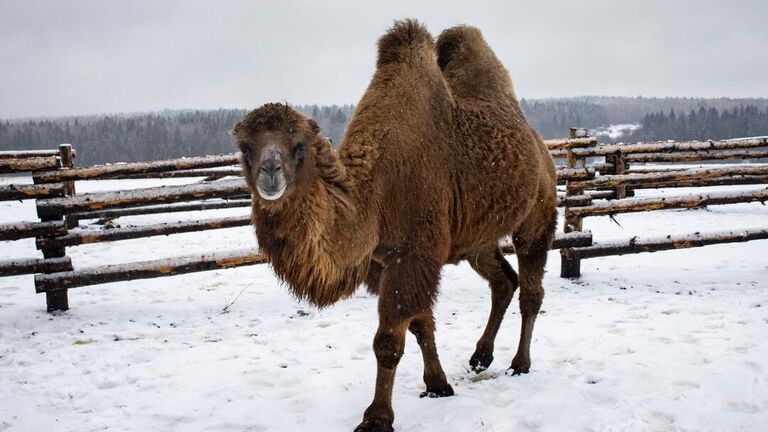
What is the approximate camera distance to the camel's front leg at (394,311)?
3.54 metres

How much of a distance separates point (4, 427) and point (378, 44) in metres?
3.69

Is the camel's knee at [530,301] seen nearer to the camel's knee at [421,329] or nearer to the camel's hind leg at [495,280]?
the camel's hind leg at [495,280]

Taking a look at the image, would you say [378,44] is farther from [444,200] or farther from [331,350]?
[331,350]

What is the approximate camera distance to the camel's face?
115 inches

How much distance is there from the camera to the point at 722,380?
3932 millimetres

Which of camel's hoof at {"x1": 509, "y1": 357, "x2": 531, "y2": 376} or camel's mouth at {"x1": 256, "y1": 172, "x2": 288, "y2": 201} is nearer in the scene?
camel's mouth at {"x1": 256, "y1": 172, "x2": 288, "y2": 201}

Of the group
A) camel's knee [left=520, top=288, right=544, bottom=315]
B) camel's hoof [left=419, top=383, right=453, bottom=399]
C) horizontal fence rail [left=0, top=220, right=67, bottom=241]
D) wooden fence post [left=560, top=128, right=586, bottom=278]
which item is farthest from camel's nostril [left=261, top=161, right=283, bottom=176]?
wooden fence post [left=560, top=128, right=586, bottom=278]

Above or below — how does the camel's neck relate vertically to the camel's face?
below

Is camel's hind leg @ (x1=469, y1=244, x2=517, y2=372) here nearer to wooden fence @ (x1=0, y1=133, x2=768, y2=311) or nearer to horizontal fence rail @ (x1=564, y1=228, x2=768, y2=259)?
wooden fence @ (x1=0, y1=133, x2=768, y2=311)

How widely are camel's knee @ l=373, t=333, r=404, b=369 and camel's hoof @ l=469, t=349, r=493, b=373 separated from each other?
120 centimetres

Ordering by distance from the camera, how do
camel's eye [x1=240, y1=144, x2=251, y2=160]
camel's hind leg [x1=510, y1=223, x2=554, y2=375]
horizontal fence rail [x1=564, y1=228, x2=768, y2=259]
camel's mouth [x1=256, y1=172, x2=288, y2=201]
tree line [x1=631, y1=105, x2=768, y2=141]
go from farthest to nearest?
tree line [x1=631, y1=105, x2=768, y2=141], horizontal fence rail [x1=564, y1=228, x2=768, y2=259], camel's hind leg [x1=510, y1=223, x2=554, y2=375], camel's eye [x1=240, y1=144, x2=251, y2=160], camel's mouth [x1=256, y1=172, x2=288, y2=201]

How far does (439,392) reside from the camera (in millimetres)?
4082

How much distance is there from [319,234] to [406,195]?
743mm

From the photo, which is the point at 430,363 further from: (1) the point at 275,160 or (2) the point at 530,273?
(1) the point at 275,160
